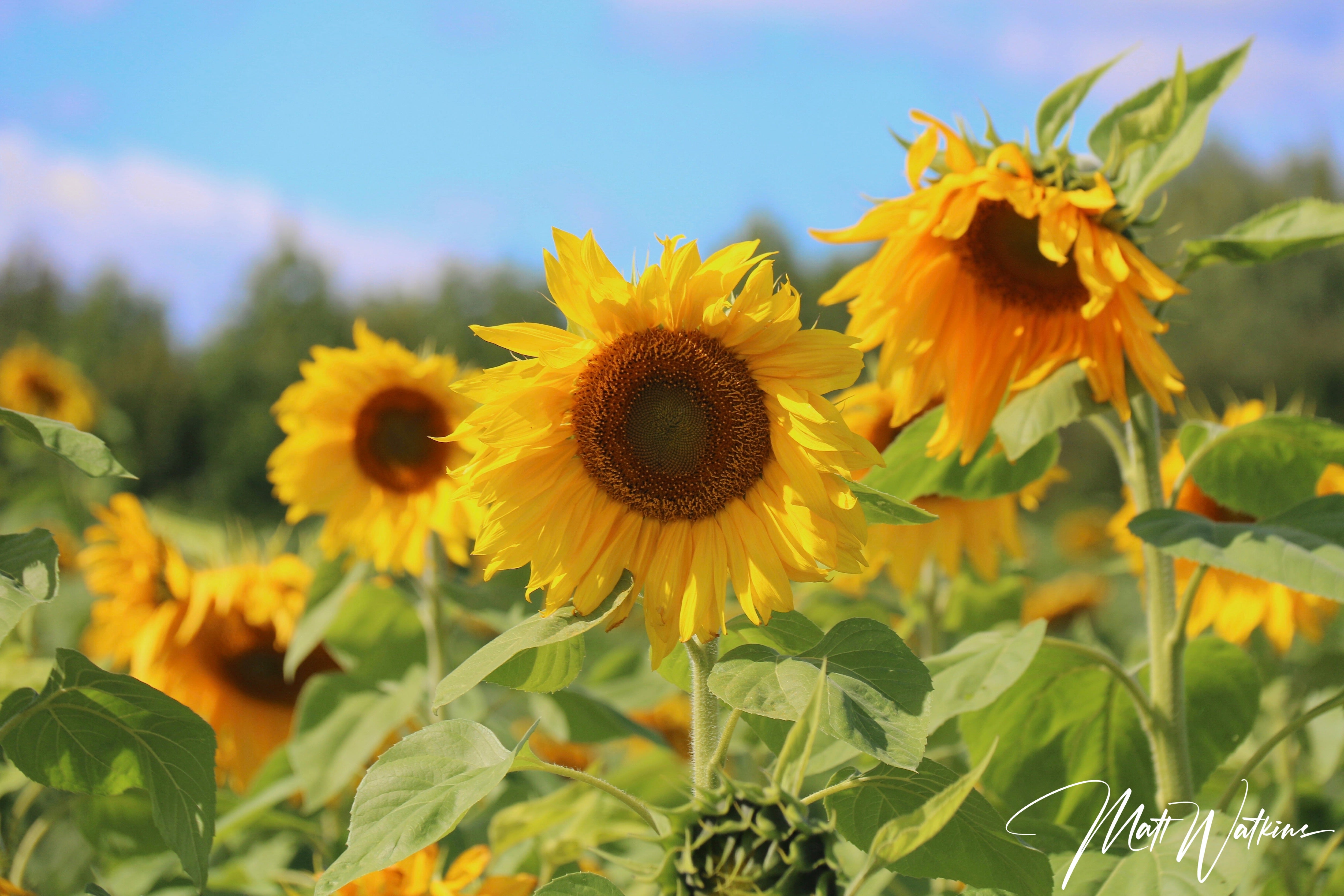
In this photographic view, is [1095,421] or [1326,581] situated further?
[1095,421]

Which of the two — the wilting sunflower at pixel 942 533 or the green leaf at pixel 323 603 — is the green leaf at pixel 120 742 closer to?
the green leaf at pixel 323 603

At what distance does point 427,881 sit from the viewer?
1.28 m

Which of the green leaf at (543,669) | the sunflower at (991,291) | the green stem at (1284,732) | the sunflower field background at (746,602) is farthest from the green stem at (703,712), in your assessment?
the green stem at (1284,732)

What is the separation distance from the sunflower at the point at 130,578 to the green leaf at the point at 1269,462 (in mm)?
2031

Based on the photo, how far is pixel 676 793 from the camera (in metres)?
2.01

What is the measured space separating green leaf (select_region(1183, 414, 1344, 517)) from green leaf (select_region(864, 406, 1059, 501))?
223 millimetres

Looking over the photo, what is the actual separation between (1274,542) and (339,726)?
1554 millimetres

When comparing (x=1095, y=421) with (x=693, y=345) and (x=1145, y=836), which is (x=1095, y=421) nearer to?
(x=1145, y=836)

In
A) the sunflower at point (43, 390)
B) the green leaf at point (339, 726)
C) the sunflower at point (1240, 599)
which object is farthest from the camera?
the sunflower at point (43, 390)

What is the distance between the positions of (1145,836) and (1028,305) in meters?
0.77

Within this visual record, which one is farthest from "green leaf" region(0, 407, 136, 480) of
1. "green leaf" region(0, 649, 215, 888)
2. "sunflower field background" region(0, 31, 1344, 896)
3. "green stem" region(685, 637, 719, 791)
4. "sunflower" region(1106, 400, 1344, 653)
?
"sunflower" region(1106, 400, 1344, 653)

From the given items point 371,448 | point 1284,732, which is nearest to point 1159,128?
point 1284,732

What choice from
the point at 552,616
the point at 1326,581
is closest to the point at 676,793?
the point at 552,616

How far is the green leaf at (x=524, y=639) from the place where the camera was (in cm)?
93
